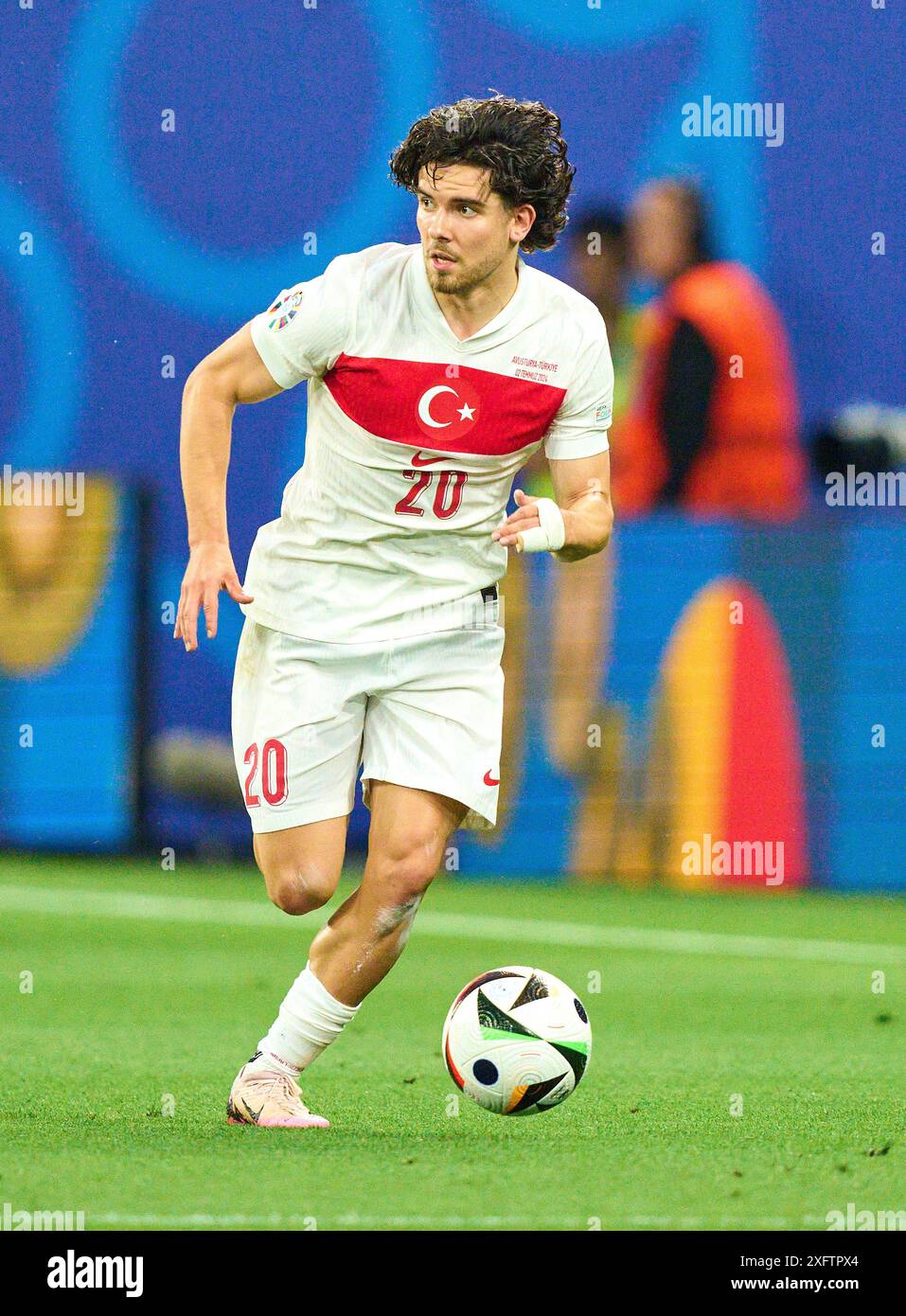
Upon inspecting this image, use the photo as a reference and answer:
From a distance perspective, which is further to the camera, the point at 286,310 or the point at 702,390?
the point at 702,390

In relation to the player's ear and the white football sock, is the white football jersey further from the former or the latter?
the white football sock

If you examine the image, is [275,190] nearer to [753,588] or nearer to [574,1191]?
[753,588]

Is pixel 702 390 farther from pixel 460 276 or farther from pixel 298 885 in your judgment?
pixel 298 885

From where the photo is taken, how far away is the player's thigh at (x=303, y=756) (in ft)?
16.8

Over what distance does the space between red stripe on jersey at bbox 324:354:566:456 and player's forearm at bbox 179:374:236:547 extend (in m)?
0.31

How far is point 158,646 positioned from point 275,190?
9.11ft

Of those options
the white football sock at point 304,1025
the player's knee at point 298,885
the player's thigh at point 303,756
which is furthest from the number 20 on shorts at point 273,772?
the white football sock at point 304,1025

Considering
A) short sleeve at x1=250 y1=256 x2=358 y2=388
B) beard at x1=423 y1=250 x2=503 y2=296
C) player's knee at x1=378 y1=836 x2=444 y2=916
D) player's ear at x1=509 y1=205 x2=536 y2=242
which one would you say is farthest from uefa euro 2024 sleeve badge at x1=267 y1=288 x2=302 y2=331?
player's knee at x1=378 y1=836 x2=444 y2=916

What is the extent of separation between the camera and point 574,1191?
4309 mm

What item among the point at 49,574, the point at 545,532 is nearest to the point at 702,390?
the point at 49,574

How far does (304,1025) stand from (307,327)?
1693 mm

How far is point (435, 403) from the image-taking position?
5.07 m

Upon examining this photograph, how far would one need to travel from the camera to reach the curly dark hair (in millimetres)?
4965

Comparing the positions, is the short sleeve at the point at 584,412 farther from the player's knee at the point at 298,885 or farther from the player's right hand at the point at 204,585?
the player's knee at the point at 298,885
